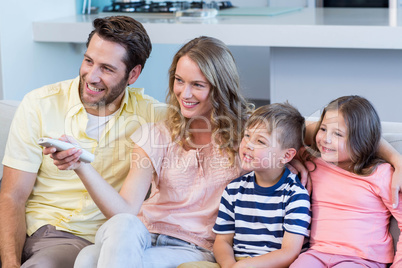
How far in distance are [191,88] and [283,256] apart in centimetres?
56

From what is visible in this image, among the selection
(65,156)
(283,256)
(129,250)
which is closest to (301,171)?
(283,256)

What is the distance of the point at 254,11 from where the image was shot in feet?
11.5

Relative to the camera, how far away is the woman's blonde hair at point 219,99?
1.72 m

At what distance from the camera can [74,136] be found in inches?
72.0

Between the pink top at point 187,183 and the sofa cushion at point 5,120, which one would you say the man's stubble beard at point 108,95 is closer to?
the pink top at point 187,183

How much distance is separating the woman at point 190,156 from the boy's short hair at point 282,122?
0.12 m

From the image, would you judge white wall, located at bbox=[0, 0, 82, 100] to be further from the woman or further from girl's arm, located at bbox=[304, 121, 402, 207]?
girl's arm, located at bbox=[304, 121, 402, 207]

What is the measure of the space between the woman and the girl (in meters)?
0.28

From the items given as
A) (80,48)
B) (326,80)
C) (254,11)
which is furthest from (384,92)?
(80,48)

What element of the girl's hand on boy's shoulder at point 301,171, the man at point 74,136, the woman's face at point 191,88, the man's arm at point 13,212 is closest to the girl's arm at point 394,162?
the girl's hand on boy's shoulder at point 301,171

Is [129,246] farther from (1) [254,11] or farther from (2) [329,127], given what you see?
(1) [254,11]

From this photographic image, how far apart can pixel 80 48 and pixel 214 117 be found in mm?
1830

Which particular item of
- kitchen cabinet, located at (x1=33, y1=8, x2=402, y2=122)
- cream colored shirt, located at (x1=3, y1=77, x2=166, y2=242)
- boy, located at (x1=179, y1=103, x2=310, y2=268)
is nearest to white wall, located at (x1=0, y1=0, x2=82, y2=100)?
kitchen cabinet, located at (x1=33, y1=8, x2=402, y2=122)

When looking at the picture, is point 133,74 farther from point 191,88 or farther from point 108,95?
point 191,88
